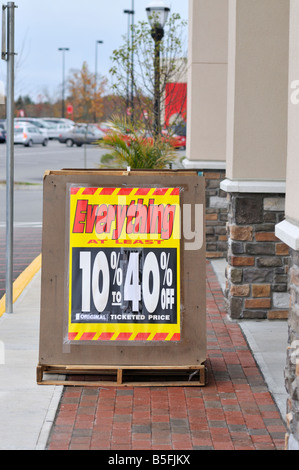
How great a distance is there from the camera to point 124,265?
6.95 m

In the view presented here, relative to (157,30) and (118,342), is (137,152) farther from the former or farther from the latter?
(118,342)

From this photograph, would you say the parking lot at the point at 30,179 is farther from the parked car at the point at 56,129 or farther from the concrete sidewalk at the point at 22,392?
the parked car at the point at 56,129

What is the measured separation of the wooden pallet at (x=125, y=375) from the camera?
690cm

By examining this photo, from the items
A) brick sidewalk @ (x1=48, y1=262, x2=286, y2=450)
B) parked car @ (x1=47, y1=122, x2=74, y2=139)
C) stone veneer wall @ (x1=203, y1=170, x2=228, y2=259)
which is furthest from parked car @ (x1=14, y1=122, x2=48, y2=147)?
brick sidewalk @ (x1=48, y1=262, x2=286, y2=450)

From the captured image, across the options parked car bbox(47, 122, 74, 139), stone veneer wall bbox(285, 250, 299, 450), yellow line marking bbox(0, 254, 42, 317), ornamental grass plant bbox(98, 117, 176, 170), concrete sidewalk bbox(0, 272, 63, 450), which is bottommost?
concrete sidewalk bbox(0, 272, 63, 450)

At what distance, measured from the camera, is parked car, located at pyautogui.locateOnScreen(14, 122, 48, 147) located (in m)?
64.2

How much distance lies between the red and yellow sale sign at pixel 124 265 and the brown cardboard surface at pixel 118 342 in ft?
0.18

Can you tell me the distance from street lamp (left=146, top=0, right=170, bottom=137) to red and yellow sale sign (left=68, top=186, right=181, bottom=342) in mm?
11561

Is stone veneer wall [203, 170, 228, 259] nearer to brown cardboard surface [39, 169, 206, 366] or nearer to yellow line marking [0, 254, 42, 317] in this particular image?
yellow line marking [0, 254, 42, 317]

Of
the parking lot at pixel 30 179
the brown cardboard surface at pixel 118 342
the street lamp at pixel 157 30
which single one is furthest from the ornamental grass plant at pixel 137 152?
the brown cardboard surface at pixel 118 342

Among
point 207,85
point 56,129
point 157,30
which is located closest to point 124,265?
point 207,85

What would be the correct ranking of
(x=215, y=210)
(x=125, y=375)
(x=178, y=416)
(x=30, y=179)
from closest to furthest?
(x=178, y=416)
(x=125, y=375)
(x=215, y=210)
(x=30, y=179)

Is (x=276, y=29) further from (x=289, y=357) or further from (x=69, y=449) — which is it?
(x=69, y=449)

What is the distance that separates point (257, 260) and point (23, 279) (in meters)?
4.16
